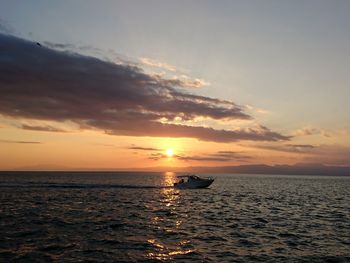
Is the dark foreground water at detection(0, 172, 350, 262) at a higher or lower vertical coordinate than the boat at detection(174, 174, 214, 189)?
lower

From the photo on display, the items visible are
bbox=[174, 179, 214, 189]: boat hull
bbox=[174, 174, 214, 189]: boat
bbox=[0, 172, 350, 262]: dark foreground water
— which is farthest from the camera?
bbox=[174, 179, 214, 189]: boat hull

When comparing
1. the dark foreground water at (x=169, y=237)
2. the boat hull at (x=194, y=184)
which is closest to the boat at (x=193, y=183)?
the boat hull at (x=194, y=184)

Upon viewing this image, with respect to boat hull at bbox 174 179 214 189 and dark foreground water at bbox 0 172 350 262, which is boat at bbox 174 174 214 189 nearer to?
boat hull at bbox 174 179 214 189

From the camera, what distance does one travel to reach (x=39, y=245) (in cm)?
3297

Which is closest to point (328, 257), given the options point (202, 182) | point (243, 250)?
point (243, 250)

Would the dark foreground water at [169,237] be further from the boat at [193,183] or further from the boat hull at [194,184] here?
the boat hull at [194,184]

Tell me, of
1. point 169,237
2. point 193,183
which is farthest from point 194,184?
point 169,237

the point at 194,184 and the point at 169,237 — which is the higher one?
the point at 194,184

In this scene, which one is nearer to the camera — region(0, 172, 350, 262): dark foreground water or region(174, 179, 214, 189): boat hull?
region(0, 172, 350, 262): dark foreground water

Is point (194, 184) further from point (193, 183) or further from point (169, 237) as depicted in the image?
point (169, 237)

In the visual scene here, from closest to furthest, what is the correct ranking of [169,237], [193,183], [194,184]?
[169,237], [193,183], [194,184]

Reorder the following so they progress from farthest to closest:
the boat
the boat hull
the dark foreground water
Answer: the boat hull, the boat, the dark foreground water

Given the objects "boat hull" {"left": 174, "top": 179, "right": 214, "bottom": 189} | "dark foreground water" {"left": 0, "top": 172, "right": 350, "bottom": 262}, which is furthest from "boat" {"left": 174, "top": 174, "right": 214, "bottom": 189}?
"dark foreground water" {"left": 0, "top": 172, "right": 350, "bottom": 262}

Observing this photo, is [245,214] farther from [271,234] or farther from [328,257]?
[328,257]
